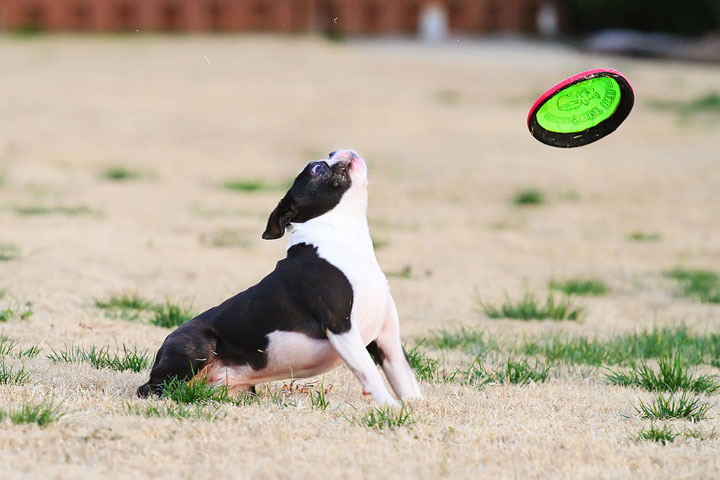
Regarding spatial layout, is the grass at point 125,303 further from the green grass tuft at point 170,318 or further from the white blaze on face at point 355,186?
the white blaze on face at point 355,186

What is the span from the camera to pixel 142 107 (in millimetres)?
16922

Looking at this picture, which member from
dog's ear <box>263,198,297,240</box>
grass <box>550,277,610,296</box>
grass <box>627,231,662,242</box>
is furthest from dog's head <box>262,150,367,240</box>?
grass <box>627,231,662,242</box>

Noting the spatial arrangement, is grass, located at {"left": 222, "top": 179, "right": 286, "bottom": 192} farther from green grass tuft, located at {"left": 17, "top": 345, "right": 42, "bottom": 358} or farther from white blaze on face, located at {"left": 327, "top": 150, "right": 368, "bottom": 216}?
white blaze on face, located at {"left": 327, "top": 150, "right": 368, "bottom": 216}

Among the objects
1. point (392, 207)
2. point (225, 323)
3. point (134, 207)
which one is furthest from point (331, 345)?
point (392, 207)

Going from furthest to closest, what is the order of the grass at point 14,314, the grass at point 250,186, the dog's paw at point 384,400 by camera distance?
the grass at point 250,186 < the grass at point 14,314 < the dog's paw at point 384,400

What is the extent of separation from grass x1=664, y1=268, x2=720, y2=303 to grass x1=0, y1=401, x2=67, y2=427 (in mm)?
5074

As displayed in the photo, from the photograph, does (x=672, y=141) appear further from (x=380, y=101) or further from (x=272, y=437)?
(x=272, y=437)

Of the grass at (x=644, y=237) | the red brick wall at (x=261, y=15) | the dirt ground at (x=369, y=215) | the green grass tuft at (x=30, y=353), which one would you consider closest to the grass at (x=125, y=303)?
the dirt ground at (x=369, y=215)

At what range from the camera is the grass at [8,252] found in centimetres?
688

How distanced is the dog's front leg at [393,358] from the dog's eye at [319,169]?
1.89ft

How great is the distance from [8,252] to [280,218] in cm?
375

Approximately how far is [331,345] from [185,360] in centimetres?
55

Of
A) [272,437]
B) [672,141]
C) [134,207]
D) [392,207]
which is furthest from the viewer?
[672,141]

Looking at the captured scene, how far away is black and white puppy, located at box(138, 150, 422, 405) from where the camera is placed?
378cm
